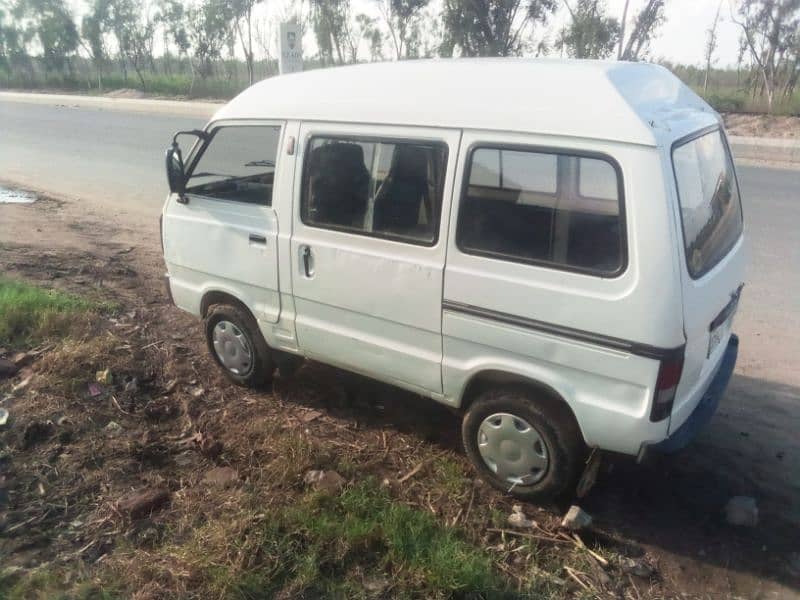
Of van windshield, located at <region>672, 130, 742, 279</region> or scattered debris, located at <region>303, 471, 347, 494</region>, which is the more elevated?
van windshield, located at <region>672, 130, 742, 279</region>

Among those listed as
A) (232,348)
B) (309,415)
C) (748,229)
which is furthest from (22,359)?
(748,229)

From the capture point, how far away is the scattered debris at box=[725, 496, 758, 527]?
3.28 meters

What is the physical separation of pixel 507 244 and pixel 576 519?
1.37 m

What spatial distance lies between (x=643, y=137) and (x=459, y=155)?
86cm

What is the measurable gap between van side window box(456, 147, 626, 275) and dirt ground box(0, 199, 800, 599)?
→ 1231 millimetres

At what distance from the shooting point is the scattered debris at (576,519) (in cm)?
319

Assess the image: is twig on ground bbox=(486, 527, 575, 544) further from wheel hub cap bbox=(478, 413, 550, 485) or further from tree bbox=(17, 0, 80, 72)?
tree bbox=(17, 0, 80, 72)

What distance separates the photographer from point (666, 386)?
2.78 meters

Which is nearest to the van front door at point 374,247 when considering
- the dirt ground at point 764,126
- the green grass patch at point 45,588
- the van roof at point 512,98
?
the van roof at point 512,98

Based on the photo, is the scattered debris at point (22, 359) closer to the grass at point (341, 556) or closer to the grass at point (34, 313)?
the grass at point (34, 313)

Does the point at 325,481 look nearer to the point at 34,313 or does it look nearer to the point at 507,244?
the point at 507,244

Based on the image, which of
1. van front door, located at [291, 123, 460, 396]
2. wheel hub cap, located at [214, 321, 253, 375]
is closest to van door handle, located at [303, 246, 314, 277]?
van front door, located at [291, 123, 460, 396]

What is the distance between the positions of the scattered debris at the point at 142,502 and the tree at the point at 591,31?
20.5 m

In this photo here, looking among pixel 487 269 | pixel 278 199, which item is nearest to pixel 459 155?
pixel 487 269
